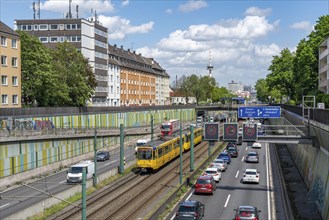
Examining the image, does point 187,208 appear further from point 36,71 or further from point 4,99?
point 36,71

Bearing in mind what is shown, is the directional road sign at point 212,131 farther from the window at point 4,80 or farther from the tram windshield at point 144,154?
the window at point 4,80

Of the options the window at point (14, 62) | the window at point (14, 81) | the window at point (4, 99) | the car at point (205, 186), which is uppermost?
the window at point (14, 62)

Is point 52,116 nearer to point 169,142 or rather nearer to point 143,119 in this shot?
point 169,142

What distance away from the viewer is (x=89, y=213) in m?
31.8

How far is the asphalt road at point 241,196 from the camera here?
32.3 m

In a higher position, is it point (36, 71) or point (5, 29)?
point (5, 29)

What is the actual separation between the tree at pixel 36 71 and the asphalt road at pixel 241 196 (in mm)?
36660

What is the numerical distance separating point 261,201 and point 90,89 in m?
58.1

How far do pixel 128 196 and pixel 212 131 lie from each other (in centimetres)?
952

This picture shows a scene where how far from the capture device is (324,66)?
81125 millimetres

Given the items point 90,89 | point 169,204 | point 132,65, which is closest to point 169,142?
point 169,204

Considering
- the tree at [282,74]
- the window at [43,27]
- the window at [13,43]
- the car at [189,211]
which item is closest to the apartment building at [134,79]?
the window at [43,27]

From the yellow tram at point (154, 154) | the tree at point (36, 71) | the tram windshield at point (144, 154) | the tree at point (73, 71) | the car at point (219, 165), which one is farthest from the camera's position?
the tree at point (73, 71)

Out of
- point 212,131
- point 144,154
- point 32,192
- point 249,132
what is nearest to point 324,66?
point 144,154
